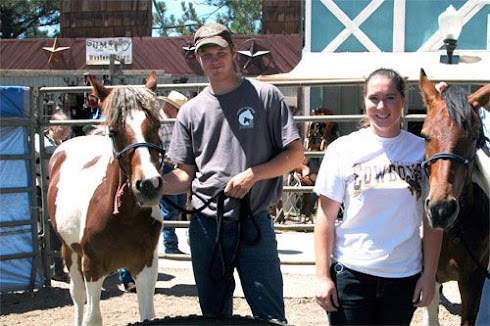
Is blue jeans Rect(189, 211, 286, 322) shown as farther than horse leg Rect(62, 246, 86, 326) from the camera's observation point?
No

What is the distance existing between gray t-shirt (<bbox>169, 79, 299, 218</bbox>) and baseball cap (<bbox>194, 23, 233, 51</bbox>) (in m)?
0.20

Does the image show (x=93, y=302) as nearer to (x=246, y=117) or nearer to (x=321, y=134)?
(x=246, y=117)

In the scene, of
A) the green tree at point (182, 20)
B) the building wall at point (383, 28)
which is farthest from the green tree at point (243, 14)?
the building wall at point (383, 28)

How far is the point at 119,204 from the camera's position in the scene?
122 inches

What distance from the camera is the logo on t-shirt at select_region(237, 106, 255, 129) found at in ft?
7.94

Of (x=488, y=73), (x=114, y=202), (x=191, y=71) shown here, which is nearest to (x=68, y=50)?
(x=191, y=71)

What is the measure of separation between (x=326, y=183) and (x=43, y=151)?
3927 millimetres

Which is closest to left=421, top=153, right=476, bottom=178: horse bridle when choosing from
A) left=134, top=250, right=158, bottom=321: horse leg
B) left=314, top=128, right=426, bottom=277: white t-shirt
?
left=314, top=128, right=426, bottom=277: white t-shirt

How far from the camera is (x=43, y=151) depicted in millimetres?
5340

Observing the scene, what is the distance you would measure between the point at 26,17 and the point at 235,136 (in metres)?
20.3

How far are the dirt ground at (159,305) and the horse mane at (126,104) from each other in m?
1.99

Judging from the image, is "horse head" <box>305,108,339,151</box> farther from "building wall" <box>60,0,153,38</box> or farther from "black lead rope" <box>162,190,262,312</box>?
"building wall" <box>60,0,153,38</box>

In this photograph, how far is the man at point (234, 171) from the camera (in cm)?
243

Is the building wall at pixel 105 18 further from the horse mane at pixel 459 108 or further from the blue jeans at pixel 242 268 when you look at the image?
the horse mane at pixel 459 108
